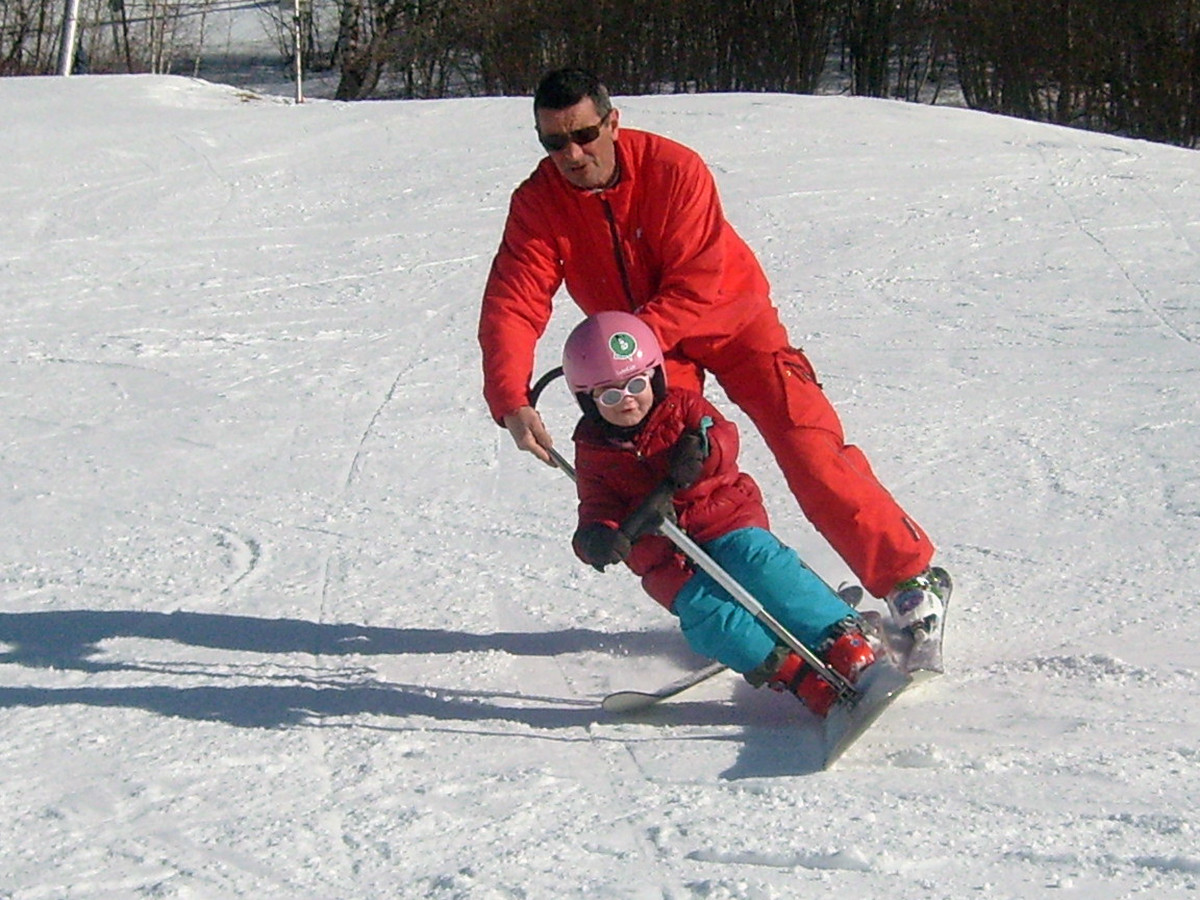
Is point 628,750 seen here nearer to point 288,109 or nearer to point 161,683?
point 161,683

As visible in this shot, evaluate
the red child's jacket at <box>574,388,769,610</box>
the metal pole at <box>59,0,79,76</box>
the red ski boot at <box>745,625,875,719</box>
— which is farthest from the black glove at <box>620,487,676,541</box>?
the metal pole at <box>59,0,79,76</box>

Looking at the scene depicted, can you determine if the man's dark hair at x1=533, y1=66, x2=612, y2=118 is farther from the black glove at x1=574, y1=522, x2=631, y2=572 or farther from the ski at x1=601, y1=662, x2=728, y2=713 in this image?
the ski at x1=601, y1=662, x2=728, y2=713

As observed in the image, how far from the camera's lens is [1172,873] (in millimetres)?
2961

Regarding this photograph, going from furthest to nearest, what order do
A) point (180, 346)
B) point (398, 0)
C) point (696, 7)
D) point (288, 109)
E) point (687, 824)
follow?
point (398, 0) → point (696, 7) → point (288, 109) → point (180, 346) → point (687, 824)

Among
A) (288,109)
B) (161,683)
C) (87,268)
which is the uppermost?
(288,109)

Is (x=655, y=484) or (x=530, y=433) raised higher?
(x=530, y=433)

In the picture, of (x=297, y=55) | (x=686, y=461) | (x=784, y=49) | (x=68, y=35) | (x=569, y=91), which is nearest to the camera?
(x=686, y=461)

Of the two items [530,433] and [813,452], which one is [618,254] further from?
[813,452]

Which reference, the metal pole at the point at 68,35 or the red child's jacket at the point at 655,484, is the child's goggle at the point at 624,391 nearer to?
the red child's jacket at the point at 655,484

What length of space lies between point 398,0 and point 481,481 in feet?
63.3

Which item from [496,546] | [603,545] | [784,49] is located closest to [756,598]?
[603,545]

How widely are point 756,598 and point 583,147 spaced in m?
1.25

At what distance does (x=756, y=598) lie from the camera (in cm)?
403

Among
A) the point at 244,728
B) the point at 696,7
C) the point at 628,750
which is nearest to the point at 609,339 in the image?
the point at 628,750
